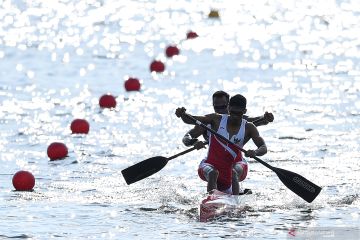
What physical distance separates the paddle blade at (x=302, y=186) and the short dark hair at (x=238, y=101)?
4.19ft

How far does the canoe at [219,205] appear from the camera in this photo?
14.7 meters

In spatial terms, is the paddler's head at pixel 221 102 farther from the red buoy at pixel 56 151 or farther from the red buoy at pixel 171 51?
the red buoy at pixel 171 51

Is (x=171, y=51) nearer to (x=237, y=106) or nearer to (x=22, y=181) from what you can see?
(x=22, y=181)

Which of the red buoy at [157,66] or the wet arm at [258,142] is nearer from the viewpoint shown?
the wet arm at [258,142]

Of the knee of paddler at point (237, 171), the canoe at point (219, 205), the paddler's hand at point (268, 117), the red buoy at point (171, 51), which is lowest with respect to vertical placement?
the canoe at point (219, 205)

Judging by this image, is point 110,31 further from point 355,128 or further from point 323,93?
point 355,128

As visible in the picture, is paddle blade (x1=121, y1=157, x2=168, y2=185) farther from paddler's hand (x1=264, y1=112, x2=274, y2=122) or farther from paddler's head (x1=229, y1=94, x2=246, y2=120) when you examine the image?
paddler's hand (x1=264, y1=112, x2=274, y2=122)

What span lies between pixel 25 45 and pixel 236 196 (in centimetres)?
1931

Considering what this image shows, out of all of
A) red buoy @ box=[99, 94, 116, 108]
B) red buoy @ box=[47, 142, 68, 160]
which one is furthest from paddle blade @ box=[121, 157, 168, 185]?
red buoy @ box=[99, 94, 116, 108]

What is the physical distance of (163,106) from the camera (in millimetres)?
24141

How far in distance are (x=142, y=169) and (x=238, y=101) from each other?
6.85ft

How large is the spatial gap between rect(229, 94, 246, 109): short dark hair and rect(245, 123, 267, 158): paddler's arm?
17.6 inches

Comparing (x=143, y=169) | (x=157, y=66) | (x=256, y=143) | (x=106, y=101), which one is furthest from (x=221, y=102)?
(x=157, y=66)

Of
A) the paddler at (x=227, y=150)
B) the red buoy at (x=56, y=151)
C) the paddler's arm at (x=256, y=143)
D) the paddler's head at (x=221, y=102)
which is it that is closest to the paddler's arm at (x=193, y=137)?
the paddler at (x=227, y=150)
